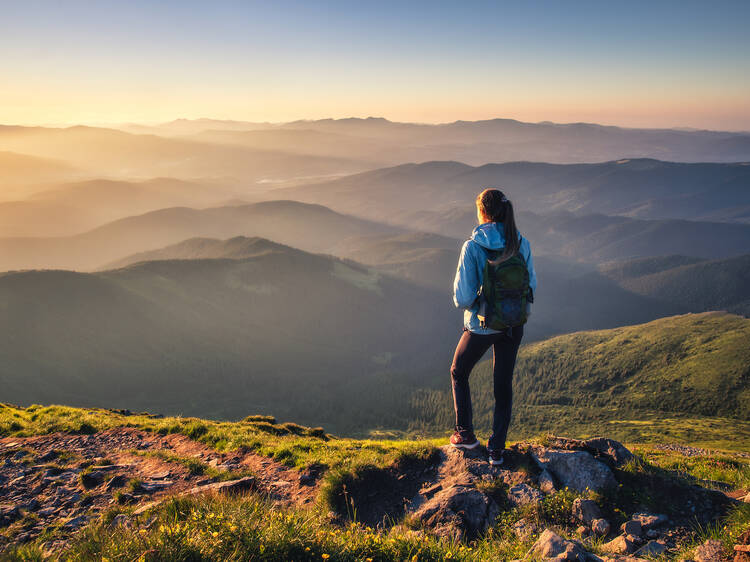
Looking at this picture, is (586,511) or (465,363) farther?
(465,363)

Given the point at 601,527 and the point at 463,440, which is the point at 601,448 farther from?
the point at 463,440

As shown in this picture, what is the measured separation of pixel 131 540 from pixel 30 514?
490 centimetres

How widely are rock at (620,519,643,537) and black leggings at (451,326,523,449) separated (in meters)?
2.14

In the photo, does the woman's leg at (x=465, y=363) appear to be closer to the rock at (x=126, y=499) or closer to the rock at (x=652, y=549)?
the rock at (x=652, y=549)

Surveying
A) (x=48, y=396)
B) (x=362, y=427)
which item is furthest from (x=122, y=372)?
(x=362, y=427)

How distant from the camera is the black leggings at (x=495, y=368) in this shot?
296 inches

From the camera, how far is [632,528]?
248 inches

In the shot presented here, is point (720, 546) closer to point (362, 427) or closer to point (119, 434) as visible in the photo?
point (119, 434)

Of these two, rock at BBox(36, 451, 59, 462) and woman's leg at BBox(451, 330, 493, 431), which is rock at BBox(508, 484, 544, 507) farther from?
rock at BBox(36, 451, 59, 462)

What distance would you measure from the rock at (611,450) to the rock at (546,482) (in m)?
1.48

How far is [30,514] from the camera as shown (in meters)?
7.17

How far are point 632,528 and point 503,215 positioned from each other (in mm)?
A: 5419

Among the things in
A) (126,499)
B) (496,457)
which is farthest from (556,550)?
(126,499)

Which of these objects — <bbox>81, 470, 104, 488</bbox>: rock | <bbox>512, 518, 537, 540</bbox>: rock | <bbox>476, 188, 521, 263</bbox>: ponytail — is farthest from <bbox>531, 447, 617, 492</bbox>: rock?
<bbox>81, 470, 104, 488</bbox>: rock
